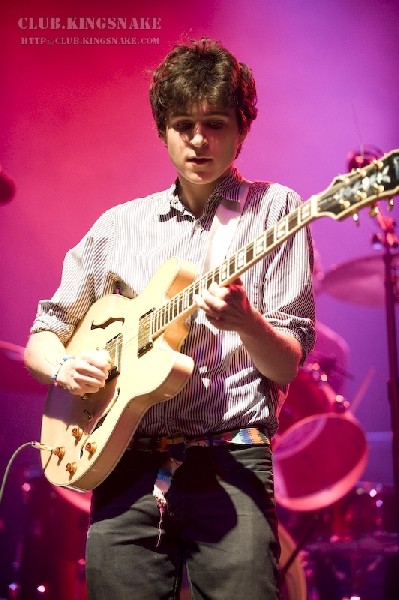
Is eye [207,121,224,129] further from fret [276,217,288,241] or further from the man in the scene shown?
fret [276,217,288,241]

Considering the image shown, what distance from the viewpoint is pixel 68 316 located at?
2621mm

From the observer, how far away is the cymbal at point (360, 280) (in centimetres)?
399

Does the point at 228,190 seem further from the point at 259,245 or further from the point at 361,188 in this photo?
the point at 361,188

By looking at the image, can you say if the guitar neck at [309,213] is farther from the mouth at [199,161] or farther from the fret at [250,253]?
the mouth at [199,161]

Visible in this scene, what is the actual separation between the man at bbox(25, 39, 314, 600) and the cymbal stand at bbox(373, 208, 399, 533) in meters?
1.57

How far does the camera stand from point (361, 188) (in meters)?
1.72

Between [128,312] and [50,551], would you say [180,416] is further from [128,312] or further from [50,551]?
[50,551]

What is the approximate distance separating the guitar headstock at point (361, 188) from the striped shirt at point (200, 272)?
0.91 ft

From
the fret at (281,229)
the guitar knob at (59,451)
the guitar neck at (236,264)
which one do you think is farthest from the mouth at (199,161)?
the guitar knob at (59,451)

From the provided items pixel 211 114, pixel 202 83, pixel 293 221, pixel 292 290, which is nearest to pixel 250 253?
pixel 293 221

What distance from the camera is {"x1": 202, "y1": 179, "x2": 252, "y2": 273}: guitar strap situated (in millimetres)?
2254

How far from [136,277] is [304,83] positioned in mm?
2125

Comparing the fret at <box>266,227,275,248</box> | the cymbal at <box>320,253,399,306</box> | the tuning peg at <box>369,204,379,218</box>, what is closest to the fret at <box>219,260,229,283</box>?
the fret at <box>266,227,275,248</box>

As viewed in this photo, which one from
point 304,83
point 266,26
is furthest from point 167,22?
point 304,83
